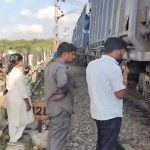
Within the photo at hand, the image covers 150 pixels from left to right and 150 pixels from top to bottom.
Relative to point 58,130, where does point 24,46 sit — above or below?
below

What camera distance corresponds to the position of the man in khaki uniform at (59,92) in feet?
18.8

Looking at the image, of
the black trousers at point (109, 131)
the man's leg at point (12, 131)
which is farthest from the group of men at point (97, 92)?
the man's leg at point (12, 131)

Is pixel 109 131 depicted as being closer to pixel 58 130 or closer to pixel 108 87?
pixel 108 87

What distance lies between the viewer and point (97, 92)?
515cm

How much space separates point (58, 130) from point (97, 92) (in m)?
1.07

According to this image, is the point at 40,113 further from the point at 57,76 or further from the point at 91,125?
the point at 91,125

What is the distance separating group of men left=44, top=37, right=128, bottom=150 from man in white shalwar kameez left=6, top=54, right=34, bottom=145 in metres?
1.28

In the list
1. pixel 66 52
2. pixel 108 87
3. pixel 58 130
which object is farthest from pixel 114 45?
pixel 58 130

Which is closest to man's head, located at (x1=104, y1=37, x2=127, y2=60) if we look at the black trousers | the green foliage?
the black trousers

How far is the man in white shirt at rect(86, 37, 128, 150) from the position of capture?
503 centimetres

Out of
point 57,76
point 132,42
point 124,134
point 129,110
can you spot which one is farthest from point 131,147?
point 129,110

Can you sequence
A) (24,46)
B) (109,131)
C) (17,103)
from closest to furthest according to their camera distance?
(109,131) → (17,103) → (24,46)

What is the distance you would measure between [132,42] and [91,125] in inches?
85.2

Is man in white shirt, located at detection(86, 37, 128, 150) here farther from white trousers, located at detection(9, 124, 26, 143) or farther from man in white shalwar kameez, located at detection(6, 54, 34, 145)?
white trousers, located at detection(9, 124, 26, 143)
